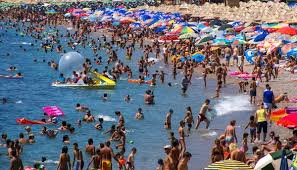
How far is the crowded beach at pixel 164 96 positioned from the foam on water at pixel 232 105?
0.52 feet

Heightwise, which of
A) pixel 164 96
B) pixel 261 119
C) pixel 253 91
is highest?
pixel 261 119

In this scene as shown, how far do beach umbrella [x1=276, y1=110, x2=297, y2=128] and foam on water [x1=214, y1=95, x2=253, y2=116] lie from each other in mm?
7465

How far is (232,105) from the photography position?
1022 inches

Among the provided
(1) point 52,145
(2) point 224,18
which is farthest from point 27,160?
(2) point 224,18

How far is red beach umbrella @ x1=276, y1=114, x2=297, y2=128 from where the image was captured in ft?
53.9

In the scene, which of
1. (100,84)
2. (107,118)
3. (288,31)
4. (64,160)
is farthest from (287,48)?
(64,160)

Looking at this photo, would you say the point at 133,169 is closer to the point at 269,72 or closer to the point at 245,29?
the point at 269,72

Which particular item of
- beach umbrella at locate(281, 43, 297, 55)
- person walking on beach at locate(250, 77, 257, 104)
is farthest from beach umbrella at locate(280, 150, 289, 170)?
beach umbrella at locate(281, 43, 297, 55)

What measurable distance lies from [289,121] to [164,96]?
13.2m

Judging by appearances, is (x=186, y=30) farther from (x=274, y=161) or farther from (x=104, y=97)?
(x=274, y=161)

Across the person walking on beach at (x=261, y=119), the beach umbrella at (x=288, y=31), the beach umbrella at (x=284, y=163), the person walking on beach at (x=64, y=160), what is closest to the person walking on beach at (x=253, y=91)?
the person walking on beach at (x=261, y=119)

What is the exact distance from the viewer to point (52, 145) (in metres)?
20.5

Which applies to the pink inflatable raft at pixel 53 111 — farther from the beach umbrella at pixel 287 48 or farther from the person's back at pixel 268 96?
the beach umbrella at pixel 287 48

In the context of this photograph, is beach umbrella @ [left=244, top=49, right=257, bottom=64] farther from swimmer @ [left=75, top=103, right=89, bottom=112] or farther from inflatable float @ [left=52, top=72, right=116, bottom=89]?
swimmer @ [left=75, top=103, right=89, bottom=112]
